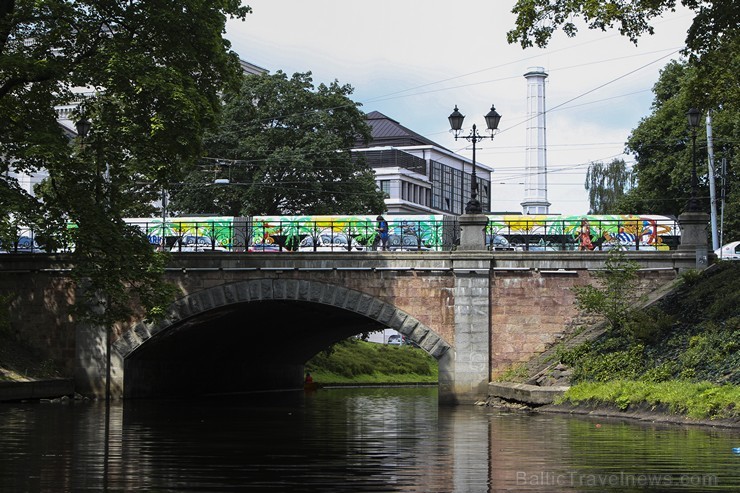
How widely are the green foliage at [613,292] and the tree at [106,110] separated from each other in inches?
435

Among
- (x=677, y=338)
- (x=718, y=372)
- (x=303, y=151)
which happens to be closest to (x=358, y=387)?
(x=303, y=151)

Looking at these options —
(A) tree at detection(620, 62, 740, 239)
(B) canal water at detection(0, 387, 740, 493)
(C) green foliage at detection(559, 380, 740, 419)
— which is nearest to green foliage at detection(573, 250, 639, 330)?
(C) green foliage at detection(559, 380, 740, 419)

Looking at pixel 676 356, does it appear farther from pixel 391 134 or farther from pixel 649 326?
pixel 391 134

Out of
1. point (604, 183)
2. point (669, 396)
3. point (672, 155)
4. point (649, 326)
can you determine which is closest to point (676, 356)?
point (649, 326)

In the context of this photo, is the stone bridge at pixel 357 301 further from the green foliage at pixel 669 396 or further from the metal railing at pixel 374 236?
the green foliage at pixel 669 396

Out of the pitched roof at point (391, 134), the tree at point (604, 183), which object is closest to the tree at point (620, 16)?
the tree at point (604, 183)

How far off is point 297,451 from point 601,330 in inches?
609

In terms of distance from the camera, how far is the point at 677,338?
89.9 ft

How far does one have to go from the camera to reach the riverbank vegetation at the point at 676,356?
22781mm

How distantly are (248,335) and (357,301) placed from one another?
969cm

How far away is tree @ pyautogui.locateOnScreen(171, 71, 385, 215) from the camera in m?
56.1

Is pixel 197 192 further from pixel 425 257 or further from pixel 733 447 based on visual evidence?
pixel 733 447

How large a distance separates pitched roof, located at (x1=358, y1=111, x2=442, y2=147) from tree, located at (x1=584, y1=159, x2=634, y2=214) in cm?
3646

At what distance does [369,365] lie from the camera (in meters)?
59.6
